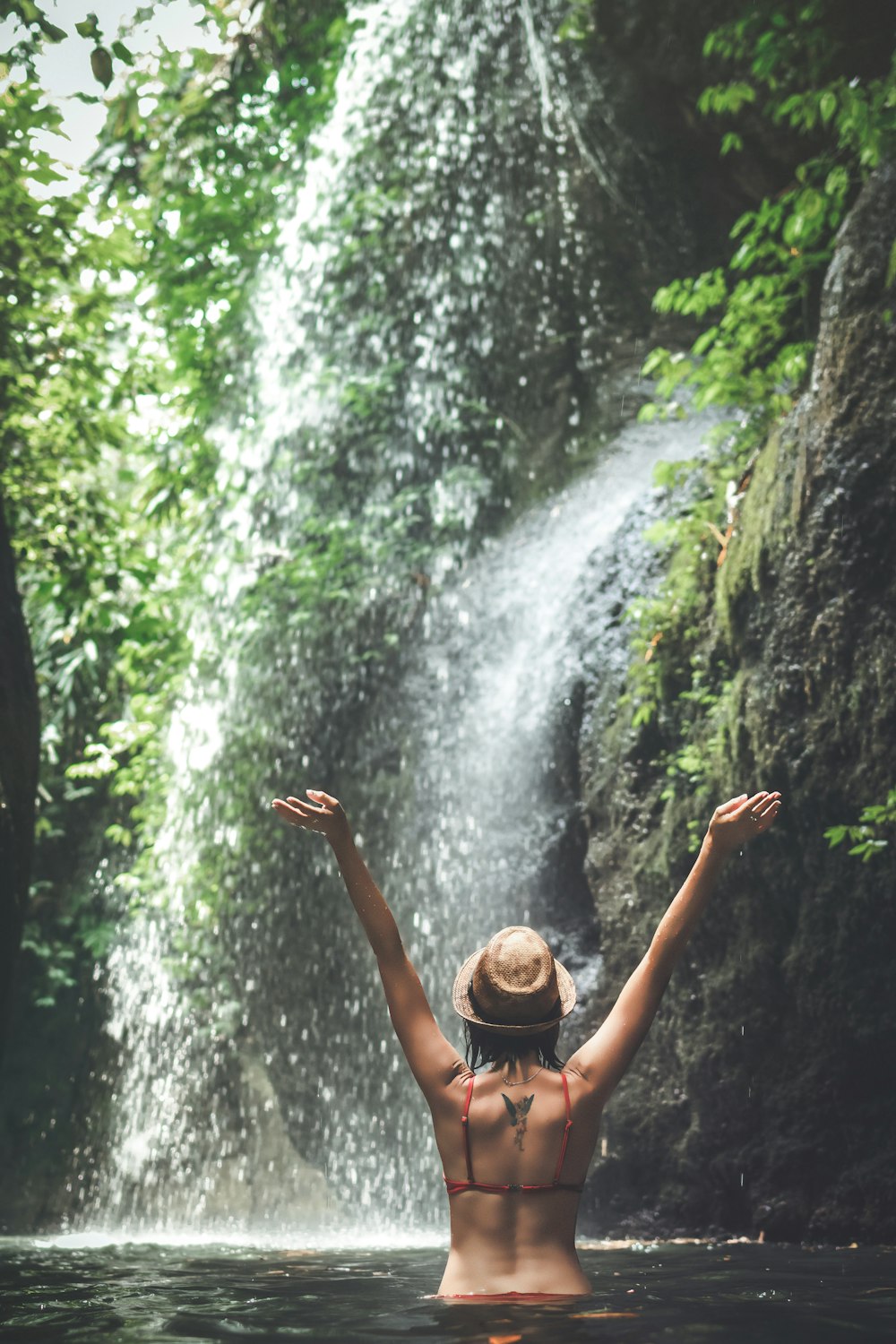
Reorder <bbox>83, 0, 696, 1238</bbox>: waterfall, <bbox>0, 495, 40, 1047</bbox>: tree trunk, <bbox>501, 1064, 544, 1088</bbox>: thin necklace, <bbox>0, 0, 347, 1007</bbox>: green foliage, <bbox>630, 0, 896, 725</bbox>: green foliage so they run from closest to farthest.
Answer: <bbox>501, 1064, 544, 1088</bbox>: thin necklace < <bbox>0, 495, 40, 1047</bbox>: tree trunk < <bbox>630, 0, 896, 725</bbox>: green foliage < <bbox>83, 0, 696, 1238</bbox>: waterfall < <bbox>0, 0, 347, 1007</bbox>: green foliage

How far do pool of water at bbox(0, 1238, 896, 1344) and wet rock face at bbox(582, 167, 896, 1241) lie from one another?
1.93 ft

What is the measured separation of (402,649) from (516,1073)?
356 inches

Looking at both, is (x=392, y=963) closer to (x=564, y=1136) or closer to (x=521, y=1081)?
(x=521, y=1081)

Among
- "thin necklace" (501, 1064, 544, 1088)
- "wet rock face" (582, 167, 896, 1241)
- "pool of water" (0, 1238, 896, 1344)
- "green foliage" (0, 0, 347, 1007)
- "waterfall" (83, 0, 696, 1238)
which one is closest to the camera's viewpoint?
"pool of water" (0, 1238, 896, 1344)

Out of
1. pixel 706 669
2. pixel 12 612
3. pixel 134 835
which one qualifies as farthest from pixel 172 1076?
pixel 706 669

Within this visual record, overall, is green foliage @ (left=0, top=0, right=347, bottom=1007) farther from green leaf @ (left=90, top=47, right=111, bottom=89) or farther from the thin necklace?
the thin necklace

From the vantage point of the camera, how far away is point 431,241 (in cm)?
1337

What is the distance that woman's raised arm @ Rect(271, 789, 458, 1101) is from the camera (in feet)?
9.52

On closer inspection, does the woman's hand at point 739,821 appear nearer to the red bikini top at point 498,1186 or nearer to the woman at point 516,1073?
the woman at point 516,1073

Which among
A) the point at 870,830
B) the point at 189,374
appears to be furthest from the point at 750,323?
the point at 189,374

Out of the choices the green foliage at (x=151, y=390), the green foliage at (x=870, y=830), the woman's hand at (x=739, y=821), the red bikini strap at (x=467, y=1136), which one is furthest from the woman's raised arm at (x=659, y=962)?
the green foliage at (x=151, y=390)

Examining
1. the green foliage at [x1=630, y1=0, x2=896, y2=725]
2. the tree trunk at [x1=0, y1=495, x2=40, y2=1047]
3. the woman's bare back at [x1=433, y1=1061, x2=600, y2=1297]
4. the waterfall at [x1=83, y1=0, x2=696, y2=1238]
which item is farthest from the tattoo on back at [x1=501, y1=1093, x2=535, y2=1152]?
the waterfall at [x1=83, y1=0, x2=696, y2=1238]

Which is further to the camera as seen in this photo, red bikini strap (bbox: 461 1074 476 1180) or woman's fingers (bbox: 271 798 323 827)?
woman's fingers (bbox: 271 798 323 827)

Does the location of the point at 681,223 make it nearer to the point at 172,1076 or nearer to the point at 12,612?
the point at 12,612
